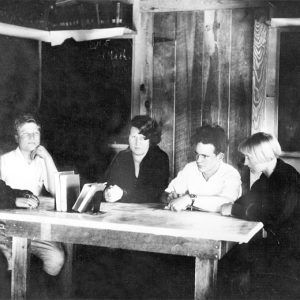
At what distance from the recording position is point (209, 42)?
5.08m

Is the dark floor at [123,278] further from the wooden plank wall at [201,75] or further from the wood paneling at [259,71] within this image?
the wood paneling at [259,71]

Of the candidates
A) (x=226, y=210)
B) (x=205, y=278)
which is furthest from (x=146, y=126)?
(x=205, y=278)

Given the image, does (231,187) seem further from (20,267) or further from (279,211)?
(20,267)

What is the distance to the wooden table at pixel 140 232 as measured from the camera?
9.69ft

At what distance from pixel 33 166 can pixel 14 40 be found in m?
2.00

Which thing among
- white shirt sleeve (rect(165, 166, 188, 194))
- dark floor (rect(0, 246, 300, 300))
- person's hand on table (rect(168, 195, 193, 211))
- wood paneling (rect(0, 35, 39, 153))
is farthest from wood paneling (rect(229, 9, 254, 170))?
wood paneling (rect(0, 35, 39, 153))

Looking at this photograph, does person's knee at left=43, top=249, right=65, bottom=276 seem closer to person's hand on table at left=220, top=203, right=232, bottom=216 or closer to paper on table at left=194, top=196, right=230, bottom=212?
paper on table at left=194, top=196, right=230, bottom=212

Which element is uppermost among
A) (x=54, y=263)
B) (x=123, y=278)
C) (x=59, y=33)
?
(x=59, y=33)

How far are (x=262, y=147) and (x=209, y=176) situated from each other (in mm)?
669

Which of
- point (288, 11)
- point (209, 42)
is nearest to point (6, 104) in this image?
point (209, 42)

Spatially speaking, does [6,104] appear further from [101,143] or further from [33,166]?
[33,166]

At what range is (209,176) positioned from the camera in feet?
13.5

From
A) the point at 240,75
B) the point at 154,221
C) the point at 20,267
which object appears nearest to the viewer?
the point at 154,221

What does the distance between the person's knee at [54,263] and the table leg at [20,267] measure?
20.2 inches
